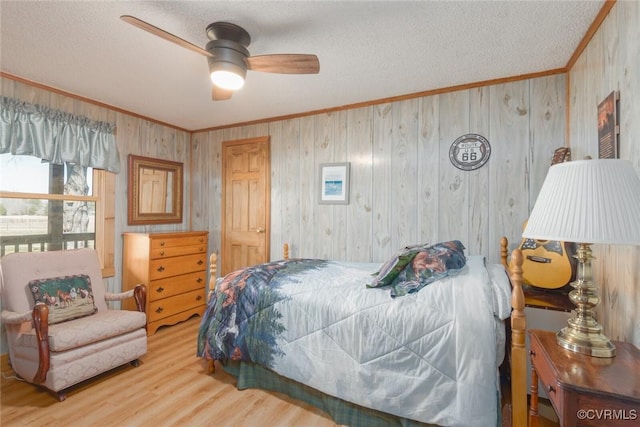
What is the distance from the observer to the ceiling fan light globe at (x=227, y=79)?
1961 millimetres

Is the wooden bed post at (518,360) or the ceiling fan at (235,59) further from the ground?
the ceiling fan at (235,59)

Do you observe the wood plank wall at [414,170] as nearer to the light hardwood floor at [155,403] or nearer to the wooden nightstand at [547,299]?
the wooden nightstand at [547,299]

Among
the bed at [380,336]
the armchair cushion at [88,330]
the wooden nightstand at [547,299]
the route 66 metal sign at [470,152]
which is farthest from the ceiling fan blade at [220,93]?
the wooden nightstand at [547,299]

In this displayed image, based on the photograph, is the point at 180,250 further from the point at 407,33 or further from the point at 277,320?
the point at 407,33

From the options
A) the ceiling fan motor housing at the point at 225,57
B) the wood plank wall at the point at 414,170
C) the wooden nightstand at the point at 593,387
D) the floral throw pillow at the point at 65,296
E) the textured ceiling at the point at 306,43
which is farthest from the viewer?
the wood plank wall at the point at 414,170

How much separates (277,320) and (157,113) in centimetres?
301

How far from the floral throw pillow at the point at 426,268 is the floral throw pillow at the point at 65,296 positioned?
255cm

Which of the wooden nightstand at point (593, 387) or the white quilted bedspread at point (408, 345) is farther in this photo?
the white quilted bedspread at point (408, 345)

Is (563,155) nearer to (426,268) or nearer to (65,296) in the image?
(426,268)

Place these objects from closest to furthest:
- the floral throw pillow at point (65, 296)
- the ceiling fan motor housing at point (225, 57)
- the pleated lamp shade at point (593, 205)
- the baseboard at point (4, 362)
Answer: the pleated lamp shade at point (593, 205)
the ceiling fan motor housing at point (225, 57)
the floral throw pillow at point (65, 296)
the baseboard at point (4, 362)

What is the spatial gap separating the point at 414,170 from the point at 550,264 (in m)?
1.45

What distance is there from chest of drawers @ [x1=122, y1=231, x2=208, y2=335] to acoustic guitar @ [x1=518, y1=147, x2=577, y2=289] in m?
3.54

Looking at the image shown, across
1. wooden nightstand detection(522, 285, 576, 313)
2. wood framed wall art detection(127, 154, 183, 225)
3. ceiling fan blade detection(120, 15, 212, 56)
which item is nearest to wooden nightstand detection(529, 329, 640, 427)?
wooden nightstand detection(522, 285, 576, 313)

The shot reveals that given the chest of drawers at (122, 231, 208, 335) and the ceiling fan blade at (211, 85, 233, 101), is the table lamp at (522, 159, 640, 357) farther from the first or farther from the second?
the chest of drawers at (122, 231, 208, 335)
